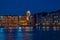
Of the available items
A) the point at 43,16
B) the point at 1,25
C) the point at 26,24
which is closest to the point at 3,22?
the point at 1,25

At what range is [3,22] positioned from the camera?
35000mm

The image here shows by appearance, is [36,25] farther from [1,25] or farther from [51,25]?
[1,25]

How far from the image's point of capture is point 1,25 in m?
34.3

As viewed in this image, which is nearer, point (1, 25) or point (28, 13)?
point (1, 25)

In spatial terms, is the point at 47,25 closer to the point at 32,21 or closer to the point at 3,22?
the point at 32,21

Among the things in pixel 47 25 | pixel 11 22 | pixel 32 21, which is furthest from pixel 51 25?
pixel 11 22

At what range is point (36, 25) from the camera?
3584 centimetres

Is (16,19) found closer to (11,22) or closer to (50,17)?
(11,22)

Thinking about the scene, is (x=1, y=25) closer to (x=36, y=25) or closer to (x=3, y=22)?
(x=3, y=22)

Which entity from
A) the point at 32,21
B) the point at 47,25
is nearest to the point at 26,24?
the point at 32,21

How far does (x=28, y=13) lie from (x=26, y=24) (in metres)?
2.47

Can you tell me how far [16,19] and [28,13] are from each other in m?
2.20

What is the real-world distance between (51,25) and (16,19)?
205 inches

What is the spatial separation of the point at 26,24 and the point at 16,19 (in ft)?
6.03
